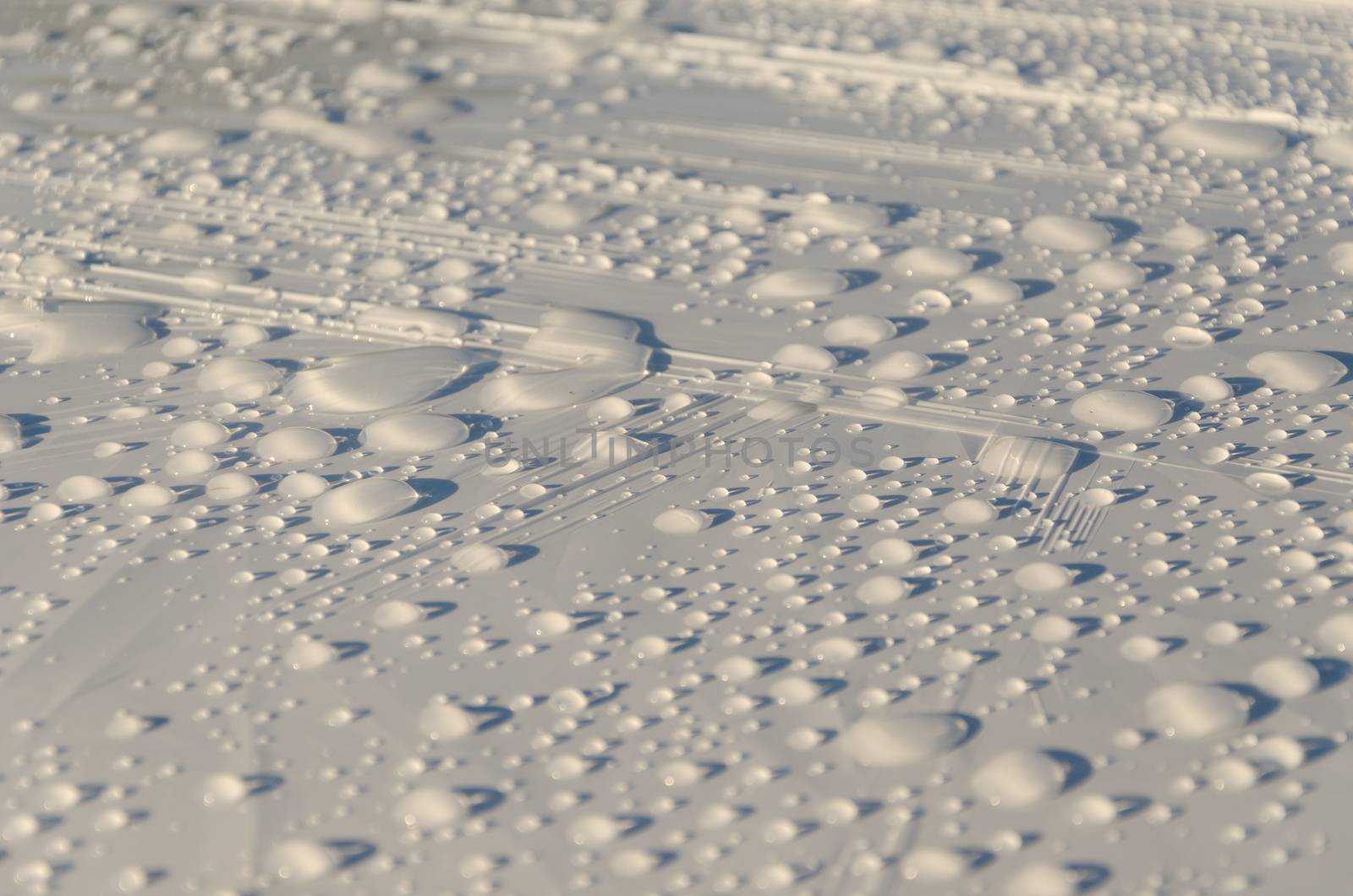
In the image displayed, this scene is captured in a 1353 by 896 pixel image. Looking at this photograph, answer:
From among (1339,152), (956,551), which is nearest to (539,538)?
(956,551)

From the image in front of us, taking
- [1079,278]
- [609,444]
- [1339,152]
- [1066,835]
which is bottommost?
[1066,835]

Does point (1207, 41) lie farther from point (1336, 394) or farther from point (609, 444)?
point (609, 444)

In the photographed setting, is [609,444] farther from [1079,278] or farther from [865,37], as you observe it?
[865,37]

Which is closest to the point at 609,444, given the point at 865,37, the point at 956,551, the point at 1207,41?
the point at 956,551

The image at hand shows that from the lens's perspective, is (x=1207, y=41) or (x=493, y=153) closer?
(x=493, y=153)

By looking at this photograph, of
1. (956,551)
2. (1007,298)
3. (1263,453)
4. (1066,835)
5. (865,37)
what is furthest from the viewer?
(865,37)

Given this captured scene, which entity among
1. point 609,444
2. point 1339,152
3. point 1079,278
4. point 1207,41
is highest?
point 1207,41

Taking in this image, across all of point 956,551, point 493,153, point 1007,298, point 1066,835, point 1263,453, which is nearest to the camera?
point 1066,835

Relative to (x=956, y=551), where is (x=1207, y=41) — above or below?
above

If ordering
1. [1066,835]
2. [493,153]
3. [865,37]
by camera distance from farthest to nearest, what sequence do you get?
[865,37] < [493,153] < [1066,835]
